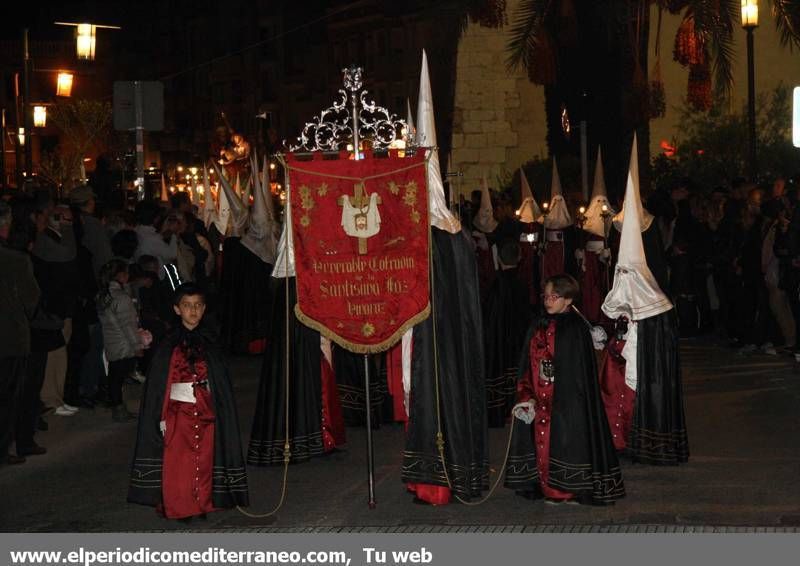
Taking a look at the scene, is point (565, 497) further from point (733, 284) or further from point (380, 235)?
point (733, 284)

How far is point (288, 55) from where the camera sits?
8450 centimetres

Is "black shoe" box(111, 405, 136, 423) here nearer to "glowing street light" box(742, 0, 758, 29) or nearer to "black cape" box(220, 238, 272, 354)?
"black cape" box(220, 238, 272, 354)

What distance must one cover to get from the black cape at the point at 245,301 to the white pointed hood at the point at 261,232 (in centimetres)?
66

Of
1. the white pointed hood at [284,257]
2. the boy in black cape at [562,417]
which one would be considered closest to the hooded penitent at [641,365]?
the boy in black cape at [562,417]

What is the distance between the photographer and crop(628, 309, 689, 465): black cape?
1077cm

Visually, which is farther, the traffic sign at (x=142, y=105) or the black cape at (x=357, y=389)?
the traffic sign at (x=142, y=105)

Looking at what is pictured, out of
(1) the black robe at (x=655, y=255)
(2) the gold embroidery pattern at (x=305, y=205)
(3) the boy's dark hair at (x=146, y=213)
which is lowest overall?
(1) the black robe at (x=655, y=255)

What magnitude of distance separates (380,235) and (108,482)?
114 inches

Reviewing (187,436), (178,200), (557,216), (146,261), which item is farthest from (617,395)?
(178,200)

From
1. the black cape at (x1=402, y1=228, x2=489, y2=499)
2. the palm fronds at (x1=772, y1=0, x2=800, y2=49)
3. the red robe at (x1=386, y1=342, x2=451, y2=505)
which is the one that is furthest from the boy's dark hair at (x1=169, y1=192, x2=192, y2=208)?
the black cape at (x1=402, y1=228, x2=489, y2=499)

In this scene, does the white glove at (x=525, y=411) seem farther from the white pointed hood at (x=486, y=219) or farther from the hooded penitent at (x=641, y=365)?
the white pointed hood at (x=486, y=219)

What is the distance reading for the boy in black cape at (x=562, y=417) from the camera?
920 centimetres

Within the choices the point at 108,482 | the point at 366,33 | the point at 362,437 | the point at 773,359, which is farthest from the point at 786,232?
the point at 366,33

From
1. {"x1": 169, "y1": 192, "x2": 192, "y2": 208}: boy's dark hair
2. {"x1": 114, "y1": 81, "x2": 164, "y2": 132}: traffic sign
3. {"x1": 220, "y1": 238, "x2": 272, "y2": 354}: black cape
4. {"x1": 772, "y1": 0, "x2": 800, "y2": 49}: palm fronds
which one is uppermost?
{"x1": 772, "y1": 0, "x2": 800, "y2": 49}: palm fronds
